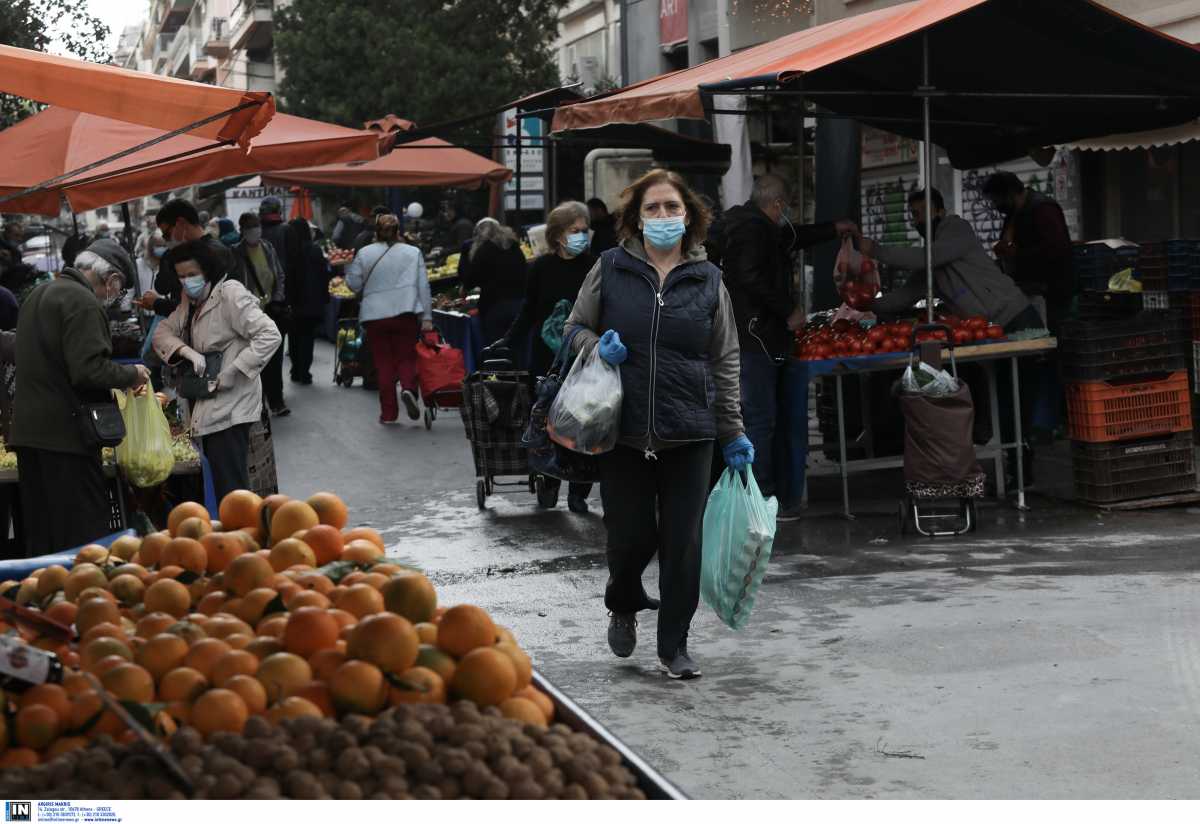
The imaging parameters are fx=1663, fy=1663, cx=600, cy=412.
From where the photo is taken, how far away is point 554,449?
23.2 ft

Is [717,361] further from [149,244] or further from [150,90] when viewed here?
[149,244]

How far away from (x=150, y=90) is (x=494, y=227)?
28.8 ft

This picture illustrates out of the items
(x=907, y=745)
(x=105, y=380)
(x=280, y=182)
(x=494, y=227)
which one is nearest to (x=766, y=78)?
(x=105, y=380)

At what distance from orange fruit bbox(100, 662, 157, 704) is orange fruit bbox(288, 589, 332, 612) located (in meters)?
0.41

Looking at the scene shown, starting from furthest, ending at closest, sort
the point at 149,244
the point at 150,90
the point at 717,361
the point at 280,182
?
the point at 280,182
the point at 149,244
the point at 150,90
the point at 717,361

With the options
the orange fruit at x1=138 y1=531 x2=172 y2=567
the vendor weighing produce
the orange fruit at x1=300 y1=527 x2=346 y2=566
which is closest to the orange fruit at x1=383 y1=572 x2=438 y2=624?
the orange fruit at x1=300 y1=527 x2=346 y2=566

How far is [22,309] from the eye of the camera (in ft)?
25.5

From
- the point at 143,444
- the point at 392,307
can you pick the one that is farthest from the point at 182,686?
the point at 392,307

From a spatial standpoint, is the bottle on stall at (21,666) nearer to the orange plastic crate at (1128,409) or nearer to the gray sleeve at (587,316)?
the gray sleeve at (587,316)

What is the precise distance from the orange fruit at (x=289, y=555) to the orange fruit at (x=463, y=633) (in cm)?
71

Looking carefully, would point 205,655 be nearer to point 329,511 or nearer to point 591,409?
point 329,511

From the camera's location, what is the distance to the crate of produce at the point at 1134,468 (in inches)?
410

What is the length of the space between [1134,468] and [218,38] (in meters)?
88.1

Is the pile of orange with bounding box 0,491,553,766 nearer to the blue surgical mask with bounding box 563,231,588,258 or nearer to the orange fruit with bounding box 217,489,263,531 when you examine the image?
the orange fruit with bounding box 217,489,263,531
